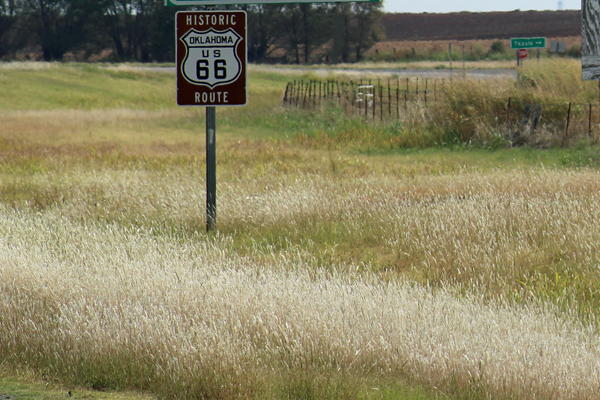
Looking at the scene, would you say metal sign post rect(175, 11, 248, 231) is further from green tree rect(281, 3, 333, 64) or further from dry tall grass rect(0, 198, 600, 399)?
green tree rect(281, 3, 333, 64)

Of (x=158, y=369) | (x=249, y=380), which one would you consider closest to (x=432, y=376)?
(x=249, y=380)

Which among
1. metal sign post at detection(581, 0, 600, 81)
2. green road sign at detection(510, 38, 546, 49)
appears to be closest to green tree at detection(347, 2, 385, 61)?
green road sign at detection(510, 38, 546, 49)

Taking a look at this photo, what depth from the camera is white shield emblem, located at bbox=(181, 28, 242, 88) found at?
21.6 ft

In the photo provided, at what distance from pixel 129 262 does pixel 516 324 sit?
2818mm

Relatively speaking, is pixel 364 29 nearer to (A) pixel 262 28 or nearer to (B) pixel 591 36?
(A) pixel 262 28

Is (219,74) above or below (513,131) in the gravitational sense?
above

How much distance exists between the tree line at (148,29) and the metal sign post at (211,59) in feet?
207

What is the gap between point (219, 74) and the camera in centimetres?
660

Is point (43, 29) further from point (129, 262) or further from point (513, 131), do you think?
point (129, 262)

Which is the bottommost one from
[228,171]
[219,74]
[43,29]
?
[228,171]

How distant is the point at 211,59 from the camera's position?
6613mm

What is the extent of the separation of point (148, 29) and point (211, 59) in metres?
68.7

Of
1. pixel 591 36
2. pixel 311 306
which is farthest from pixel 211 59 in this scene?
pixel 591 36

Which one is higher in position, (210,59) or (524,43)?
(524,43)
